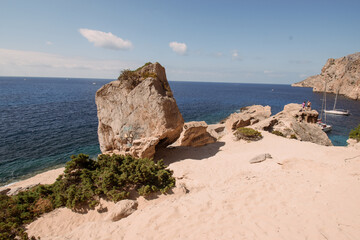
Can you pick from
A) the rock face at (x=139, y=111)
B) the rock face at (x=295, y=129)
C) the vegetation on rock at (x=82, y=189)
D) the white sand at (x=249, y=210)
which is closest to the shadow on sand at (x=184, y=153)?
the rock face at (x=139, y=111)

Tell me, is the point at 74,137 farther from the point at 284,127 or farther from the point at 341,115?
the point at 341,115

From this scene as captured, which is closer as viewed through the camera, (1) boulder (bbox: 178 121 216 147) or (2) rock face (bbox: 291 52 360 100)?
(1) boulder (bbox: 178 121 216 147)

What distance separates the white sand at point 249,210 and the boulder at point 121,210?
1.27ft

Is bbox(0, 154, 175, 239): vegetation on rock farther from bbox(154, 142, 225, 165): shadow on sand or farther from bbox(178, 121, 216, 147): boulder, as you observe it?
bbox(178, 121, 216, 147): boulder

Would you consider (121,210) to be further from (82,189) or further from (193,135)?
(193,135)

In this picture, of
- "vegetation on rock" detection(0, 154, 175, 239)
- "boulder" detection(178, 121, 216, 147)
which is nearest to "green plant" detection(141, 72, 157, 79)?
"boulder" detection(178, 121, 216, 147)

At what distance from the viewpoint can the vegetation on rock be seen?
28.7 feet

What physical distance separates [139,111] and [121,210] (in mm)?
8898

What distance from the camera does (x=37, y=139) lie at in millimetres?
27953

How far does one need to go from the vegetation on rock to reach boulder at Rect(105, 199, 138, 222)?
2.35ft

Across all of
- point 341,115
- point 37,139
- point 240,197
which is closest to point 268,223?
point 240,197

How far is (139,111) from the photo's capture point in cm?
1593

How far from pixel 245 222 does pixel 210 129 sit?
21.2m

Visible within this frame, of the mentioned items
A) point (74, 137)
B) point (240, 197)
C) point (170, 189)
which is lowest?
point (74, 137)
